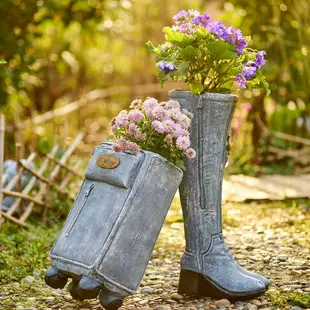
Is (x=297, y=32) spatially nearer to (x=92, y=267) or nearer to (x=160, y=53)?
(x=160, y=53)

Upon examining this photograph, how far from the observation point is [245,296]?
3.64 m

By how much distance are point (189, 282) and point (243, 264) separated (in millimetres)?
832

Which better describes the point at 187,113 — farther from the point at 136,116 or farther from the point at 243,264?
the point at 243,264

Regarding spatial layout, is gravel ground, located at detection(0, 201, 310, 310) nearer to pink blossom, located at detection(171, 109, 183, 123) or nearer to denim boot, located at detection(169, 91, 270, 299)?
denim boot, located at detection(169, 91, 270, 299)

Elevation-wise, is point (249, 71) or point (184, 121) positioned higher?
point (249, 71)

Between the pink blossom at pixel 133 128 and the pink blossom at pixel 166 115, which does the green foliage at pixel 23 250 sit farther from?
the pink blossom at pixel 166 115

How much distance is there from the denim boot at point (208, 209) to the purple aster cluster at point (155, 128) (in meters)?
0.16

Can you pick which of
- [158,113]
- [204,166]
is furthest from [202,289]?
[158,113]

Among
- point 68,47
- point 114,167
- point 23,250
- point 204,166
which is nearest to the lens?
point 114,167

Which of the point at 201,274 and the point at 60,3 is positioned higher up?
the point at 60,3

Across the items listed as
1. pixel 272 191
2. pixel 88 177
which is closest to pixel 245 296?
pixel 88 177

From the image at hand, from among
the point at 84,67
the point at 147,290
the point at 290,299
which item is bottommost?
the point at 147,290

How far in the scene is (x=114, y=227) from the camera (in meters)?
3.26

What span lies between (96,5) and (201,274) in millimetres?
4339
